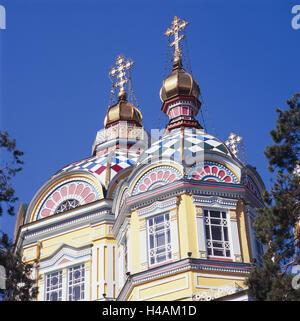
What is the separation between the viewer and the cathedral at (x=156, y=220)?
1920cm

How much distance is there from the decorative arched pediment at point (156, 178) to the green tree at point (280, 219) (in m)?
6.04

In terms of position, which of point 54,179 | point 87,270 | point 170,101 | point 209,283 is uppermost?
point 170,101

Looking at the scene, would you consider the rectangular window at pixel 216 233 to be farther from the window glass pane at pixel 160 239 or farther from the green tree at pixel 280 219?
the green tree at pixel 280 219

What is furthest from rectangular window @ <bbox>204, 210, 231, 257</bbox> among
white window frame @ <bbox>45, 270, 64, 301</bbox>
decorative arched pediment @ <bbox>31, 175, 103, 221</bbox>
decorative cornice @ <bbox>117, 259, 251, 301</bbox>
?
white window frame @ <bbox>45, 270, 64, 301</bbox>

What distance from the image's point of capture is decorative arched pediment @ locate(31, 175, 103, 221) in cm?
2483

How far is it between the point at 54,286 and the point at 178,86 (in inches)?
346

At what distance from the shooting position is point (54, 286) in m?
23.3

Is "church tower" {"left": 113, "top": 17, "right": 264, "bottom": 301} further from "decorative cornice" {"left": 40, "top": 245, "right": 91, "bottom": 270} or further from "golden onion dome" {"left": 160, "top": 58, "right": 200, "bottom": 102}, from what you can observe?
"golden onion dome" {"left": 160, "top": 58, "right": 200, "bottom": 102}

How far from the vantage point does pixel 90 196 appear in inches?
974

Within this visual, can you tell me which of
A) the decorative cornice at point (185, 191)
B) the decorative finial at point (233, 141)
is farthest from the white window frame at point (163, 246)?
the decorative finial at point (233, 141)

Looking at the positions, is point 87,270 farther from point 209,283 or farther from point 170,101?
point 170,101

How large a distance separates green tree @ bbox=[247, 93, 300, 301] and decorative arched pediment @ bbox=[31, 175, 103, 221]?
421 inches
